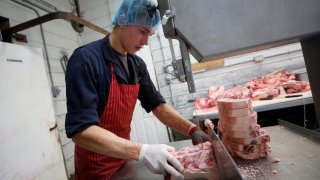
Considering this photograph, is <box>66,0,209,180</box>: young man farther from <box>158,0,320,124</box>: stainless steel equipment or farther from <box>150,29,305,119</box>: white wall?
<box>150,29,305,119</box>: white wall

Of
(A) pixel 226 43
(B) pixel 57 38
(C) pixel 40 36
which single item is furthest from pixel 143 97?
(B) pixel 57 38

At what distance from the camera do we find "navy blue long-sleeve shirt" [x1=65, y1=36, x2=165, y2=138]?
152 centimetres

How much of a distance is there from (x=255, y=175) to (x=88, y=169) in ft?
4.06

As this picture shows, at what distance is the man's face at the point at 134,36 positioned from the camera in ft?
6.11

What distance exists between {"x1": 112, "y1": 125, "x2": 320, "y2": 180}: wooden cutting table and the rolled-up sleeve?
A: 494 millimetres

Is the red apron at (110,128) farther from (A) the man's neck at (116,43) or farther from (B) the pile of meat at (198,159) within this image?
(B) the pile of meat at (198,159)

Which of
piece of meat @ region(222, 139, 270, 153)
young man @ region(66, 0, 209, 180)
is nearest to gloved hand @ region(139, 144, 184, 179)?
young man @ region(66, 0, 209, 180)

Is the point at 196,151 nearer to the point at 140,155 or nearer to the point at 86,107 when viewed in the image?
the point at 140,155

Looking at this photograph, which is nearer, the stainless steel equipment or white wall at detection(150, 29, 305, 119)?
the stainless steel equipment

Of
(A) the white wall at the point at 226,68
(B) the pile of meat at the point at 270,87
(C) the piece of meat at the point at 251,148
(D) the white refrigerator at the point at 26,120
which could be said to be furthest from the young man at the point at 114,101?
(A) the white wall at the point at 226,68

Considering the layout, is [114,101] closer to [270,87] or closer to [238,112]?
[238,112]

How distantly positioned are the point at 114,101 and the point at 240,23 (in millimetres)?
1271

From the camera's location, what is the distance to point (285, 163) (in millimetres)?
1268

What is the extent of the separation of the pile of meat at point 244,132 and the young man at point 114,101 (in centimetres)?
38
